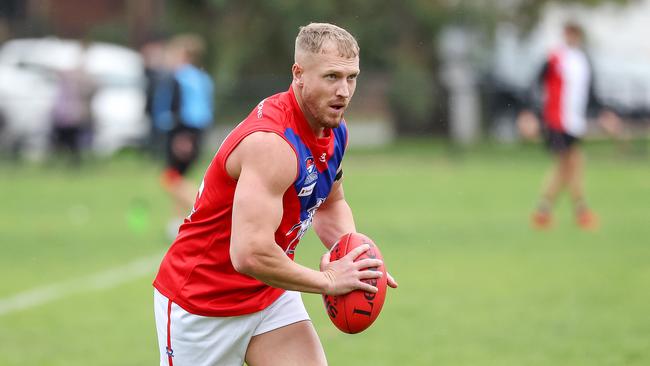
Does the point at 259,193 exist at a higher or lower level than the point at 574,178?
higher

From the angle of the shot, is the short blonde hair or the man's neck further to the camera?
the man's neck

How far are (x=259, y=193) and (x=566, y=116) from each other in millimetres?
10770

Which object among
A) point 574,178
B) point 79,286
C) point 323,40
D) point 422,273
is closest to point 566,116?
point 574,178

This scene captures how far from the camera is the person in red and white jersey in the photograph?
13805 mm

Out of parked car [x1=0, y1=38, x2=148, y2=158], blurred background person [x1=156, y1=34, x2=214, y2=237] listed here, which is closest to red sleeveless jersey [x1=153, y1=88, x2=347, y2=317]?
blurred background person [x1=156, y1=34, x2=214, y2=237]

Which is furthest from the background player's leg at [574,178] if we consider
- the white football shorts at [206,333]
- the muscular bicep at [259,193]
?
the muscular bicep at [259,193]

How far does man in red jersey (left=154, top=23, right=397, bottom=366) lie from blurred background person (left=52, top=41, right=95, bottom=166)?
17.9 meters

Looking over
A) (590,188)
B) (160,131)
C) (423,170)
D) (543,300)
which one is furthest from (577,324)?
(160,131)

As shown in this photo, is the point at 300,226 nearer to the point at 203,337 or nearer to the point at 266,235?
the point at 266,235

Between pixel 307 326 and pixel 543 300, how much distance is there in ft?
16.1

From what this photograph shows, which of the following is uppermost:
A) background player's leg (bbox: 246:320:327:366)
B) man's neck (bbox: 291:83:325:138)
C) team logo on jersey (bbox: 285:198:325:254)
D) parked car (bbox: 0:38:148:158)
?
man's neck (bbox: 291:83:325:138)

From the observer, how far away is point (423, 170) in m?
22.1

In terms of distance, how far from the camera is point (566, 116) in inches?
571

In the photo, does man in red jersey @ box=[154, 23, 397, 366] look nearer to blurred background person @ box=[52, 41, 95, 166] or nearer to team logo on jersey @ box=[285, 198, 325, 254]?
team logo on jersey @ box=[285, 198, 325, 254]
